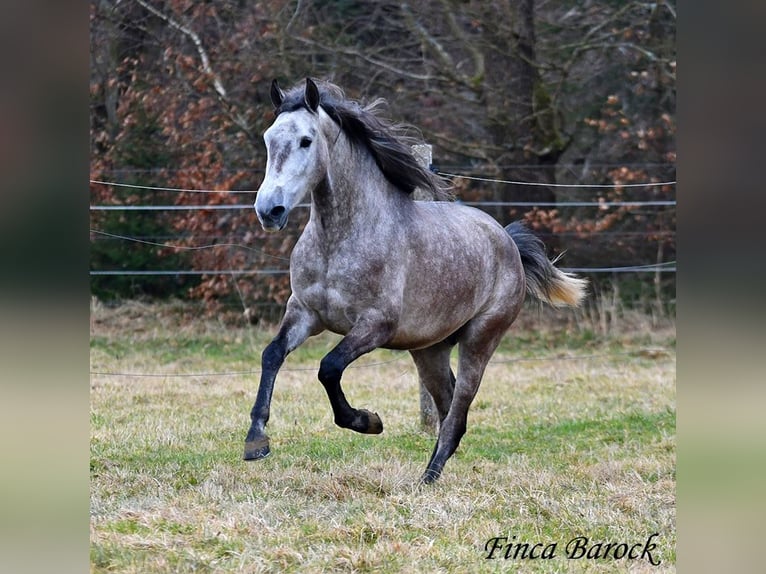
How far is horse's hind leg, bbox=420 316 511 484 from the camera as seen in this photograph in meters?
5.14

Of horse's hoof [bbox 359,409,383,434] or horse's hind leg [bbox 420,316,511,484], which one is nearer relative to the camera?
horse's hoof [bbox 359,409,383,434]

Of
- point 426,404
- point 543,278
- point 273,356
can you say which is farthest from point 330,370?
point 426,404

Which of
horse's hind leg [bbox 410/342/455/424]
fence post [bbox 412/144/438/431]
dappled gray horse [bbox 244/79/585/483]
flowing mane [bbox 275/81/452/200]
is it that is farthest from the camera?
fence post [bbox 412/144/438/431]

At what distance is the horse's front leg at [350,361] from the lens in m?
4.47

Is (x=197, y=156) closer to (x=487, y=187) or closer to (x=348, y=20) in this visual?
(x=348, y=20)

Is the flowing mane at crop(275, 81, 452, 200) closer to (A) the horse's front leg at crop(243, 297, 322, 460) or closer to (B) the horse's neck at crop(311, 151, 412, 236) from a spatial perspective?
(B) the horse's neck at crop(311, 151, 412, 236)

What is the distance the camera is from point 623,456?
5809mm

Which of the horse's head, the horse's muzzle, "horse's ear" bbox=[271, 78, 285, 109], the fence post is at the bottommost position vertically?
the fence post

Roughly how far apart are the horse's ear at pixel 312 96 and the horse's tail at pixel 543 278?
201 cm

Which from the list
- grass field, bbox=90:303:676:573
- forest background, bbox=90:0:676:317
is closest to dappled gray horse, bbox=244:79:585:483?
grass field, bbox=90:303:676:573

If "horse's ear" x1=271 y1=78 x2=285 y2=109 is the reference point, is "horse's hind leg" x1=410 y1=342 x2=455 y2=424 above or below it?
below

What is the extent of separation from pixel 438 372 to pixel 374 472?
2.88 feet

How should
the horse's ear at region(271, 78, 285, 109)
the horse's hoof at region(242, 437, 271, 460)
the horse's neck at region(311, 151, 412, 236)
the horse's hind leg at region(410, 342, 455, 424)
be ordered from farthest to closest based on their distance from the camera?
the horse's hind leg at region(410, 342, 455, 424) < the horse's neck at region(311, 151, 412, 236) < the horse's ear at region(271, 78, 285, 109) < the horse's hoof at region(242, 437, 271, 460)
